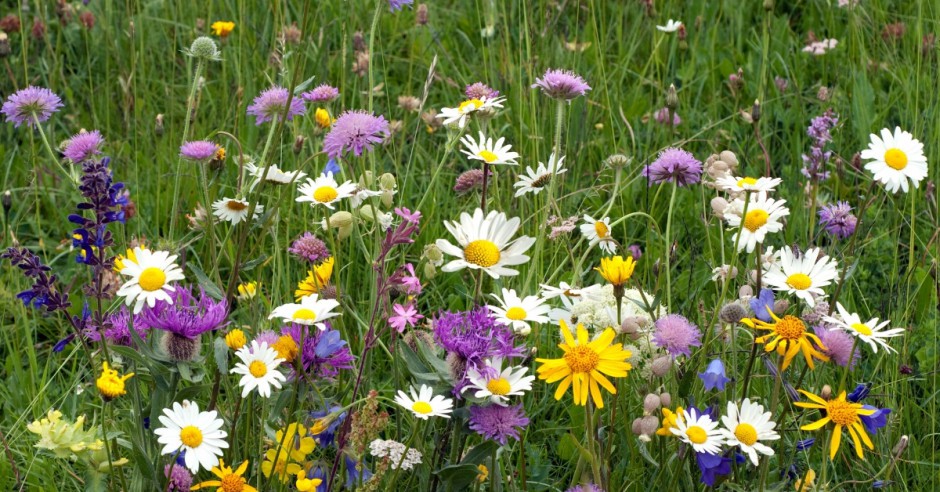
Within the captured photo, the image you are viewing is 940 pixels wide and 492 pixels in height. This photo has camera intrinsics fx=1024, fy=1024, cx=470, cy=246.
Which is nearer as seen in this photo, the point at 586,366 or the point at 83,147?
the point at 586,366

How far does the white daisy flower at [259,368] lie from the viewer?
1392 mm

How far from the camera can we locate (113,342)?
1.65 m

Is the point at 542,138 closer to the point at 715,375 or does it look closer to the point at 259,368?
the point at 715,375

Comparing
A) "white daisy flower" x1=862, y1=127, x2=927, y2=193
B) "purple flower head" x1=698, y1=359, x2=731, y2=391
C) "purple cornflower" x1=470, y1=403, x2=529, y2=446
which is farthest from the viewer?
"white daisy flower" x1=862, y1=127, x2=927, y2=193

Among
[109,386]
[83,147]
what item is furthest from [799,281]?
[83,147]

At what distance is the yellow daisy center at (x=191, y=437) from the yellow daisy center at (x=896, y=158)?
119cm

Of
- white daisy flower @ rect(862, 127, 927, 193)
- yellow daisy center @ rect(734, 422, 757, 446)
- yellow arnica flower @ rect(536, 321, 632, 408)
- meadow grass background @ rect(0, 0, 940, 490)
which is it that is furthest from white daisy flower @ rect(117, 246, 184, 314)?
white daisy flower @ rect(862, 127, 927, 193)

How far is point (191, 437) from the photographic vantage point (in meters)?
1.41

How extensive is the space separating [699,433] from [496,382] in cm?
30

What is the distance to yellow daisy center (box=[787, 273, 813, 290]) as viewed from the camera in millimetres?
1568

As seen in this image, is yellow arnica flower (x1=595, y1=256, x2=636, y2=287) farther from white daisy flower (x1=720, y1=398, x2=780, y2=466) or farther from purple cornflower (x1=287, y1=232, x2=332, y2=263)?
purple cornflower (x1=287, y1=232, x2=332, y2=263)

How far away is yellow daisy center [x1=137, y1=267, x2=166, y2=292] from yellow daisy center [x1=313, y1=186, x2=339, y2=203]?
13.0 inches

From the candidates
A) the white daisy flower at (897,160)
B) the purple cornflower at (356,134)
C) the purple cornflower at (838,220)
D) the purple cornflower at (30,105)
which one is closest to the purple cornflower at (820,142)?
the purple cornflower at (838,220)

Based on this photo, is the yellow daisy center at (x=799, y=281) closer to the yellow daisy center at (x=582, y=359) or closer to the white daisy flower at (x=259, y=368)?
the yellow daisy center at (x=582, y=359)
